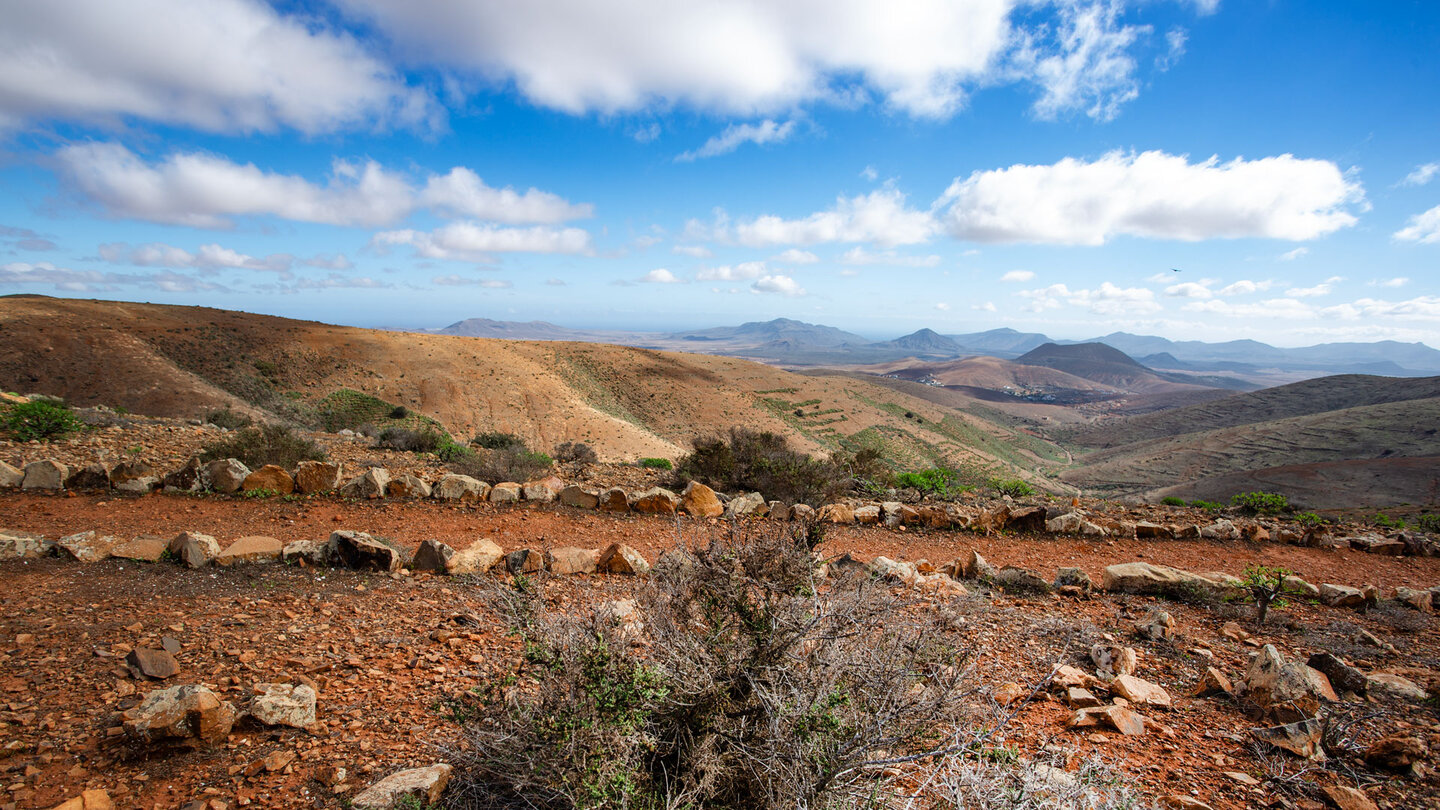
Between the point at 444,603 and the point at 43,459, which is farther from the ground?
the point at 43,459

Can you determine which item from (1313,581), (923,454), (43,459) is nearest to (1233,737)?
(1313,581)

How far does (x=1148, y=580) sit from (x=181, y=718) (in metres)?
8.64

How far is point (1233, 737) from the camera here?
3697 millimetres

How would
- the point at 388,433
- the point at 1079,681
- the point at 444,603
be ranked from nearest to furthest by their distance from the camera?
the point at 1079,681, the point at 444,603, the point at 388,433

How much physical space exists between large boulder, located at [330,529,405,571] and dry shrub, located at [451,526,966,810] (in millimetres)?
3656

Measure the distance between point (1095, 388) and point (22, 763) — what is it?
220506 millimetres

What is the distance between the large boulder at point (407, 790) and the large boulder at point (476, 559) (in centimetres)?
278

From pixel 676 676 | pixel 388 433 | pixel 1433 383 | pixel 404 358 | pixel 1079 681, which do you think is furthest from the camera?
pixel 1433 383

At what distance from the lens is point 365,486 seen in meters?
7.71

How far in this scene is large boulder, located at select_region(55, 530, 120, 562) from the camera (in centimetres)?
512

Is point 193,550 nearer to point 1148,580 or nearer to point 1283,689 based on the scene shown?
point 1283,689

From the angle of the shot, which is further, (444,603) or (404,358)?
(404,358)

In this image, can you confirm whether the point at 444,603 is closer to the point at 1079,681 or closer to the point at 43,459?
the point at 1079,681

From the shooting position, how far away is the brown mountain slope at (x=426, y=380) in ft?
84.8
